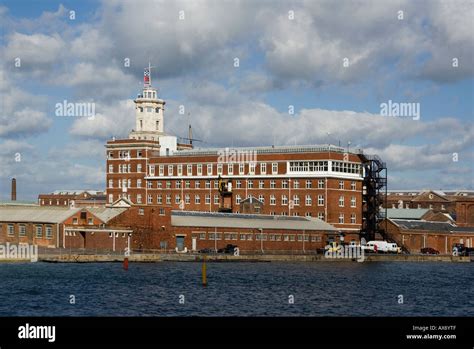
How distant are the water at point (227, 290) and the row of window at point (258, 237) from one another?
1387cm

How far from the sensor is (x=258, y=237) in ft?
372

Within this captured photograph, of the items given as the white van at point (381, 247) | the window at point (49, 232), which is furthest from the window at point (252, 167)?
the window at point (49, 232)

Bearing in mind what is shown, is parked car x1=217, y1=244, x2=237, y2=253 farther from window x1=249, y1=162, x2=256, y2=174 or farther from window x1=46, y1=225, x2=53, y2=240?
window x1=249, y1=162, x2=256, y2=174

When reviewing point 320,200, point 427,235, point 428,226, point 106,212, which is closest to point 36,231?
point 106,212

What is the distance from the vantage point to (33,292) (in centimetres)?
6234

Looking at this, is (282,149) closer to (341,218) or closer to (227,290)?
(341,218)

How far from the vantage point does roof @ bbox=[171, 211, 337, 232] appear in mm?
110988

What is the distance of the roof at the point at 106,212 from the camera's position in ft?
343

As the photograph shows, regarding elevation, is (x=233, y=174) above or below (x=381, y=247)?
above

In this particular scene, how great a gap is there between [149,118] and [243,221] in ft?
125

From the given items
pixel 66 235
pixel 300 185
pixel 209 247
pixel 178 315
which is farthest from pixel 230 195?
pixel 178 315

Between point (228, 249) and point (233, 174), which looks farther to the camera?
point (233, 174)
